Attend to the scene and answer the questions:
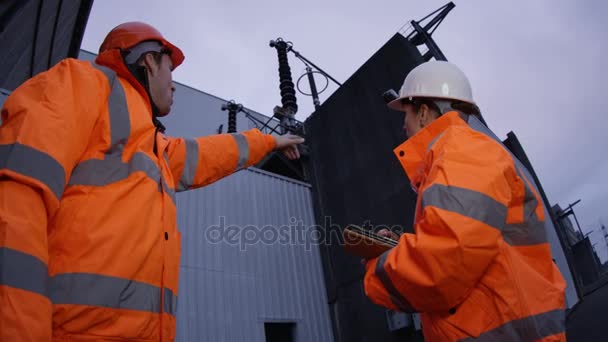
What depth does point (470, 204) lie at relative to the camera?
1550mm

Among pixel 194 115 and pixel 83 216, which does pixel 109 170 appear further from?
pixel 194 115

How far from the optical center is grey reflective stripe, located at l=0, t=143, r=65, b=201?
1.12 meters

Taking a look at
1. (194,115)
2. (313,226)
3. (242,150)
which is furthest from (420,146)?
(194,115)

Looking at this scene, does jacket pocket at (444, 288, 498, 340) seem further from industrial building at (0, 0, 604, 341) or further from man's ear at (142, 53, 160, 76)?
industrial building at (0, 0, 604, 341)

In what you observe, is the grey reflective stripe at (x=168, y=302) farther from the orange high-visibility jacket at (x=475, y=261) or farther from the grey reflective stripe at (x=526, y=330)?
the grey reflective stripe at (x=526, y=330)

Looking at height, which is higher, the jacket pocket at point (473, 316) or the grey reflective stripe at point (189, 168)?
the grey reflective stripe at point (189, 168)

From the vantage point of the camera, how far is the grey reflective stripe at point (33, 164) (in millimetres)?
1123

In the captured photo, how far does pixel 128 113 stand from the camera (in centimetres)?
167

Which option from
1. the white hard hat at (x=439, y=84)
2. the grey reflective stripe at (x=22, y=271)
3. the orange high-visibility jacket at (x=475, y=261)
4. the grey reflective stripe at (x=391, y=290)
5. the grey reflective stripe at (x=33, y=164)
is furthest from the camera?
the white hard hat at (x=439, y=84)

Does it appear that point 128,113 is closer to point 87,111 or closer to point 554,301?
point 87,111

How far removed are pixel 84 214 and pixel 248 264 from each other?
5.56 metres

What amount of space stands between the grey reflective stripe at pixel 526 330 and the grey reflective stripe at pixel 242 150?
1787mm

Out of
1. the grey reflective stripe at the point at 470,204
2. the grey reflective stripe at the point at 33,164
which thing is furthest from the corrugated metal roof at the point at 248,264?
the grey reflective stripe at the point at 470,204

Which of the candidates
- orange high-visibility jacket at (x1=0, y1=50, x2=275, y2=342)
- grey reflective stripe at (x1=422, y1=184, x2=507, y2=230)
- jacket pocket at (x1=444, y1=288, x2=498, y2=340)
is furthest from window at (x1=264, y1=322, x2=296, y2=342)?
grey reflective stripe at (x1=422, y1=184, x2=507, y2=230)
